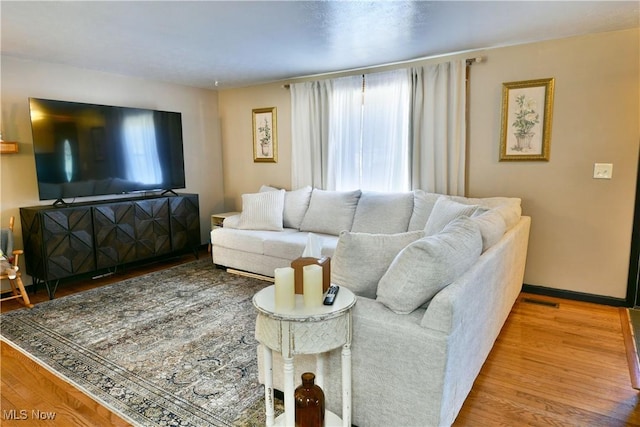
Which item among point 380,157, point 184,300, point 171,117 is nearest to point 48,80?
point 171,117

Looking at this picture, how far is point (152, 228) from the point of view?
14.5 feet

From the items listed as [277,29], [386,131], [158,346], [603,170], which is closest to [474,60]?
[386,131]

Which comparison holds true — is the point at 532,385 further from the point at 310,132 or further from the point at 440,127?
the point at 310,132

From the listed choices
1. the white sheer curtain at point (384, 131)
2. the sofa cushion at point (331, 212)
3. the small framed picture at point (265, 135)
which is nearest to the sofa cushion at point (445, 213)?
the white sheer curtain at point (384, 131)

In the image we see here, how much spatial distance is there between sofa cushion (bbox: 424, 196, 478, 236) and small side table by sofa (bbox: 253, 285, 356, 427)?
1.43m

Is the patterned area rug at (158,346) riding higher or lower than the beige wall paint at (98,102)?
lower

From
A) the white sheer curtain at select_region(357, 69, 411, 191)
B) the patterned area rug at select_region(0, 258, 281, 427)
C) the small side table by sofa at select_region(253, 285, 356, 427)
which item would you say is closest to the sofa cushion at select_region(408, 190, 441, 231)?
the white sheer curtain at select_region(357, 69, 411, 191)

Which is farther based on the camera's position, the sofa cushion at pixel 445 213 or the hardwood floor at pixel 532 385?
the sofa cushion at pixel 445 213

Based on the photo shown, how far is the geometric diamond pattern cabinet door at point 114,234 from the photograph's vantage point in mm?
3939

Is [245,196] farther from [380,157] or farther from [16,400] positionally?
[16,400]

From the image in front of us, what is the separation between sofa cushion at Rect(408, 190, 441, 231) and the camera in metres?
3.59

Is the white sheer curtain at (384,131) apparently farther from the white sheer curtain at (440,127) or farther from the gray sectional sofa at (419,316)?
the gray sectional sofa at (419,316)

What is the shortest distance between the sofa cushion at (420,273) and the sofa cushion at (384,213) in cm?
198

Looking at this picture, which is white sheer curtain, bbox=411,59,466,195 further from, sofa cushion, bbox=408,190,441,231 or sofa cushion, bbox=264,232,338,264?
sofa cushion, bbox=264,232,338,264
